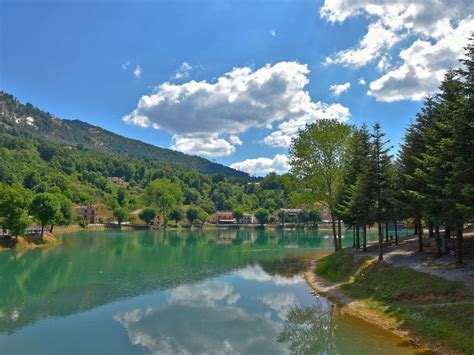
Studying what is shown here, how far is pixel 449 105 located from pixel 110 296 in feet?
106

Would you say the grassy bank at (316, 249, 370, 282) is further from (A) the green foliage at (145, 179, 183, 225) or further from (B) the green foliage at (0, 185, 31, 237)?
(A) the green foliage at (145, 179, 183, 225)

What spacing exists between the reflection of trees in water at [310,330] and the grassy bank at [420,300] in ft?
12.0

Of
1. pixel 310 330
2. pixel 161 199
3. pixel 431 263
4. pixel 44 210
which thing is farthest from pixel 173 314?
pixel 161 199

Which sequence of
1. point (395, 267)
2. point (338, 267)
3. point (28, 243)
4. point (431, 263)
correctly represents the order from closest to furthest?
point (431, 263)
point (395, 267)
point (338, 267)
point (28, 243)

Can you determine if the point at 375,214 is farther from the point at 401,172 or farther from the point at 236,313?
the point at 236,313

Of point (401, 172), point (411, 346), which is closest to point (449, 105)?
point (401, 172)

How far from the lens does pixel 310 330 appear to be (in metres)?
27.1

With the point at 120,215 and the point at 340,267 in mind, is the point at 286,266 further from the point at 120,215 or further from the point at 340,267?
the point at 120,215

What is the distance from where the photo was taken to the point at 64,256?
69.2 meters

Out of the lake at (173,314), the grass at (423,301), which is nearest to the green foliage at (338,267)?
the lake at (173,314)

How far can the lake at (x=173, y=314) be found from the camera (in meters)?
23.7

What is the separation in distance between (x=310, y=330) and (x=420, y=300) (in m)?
7.58

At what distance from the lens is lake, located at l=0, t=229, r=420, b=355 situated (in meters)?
23.7

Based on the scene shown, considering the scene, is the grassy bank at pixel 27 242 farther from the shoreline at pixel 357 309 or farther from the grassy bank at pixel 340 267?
the shoreline at pixel 357 309
